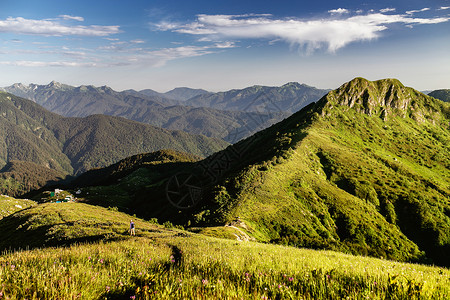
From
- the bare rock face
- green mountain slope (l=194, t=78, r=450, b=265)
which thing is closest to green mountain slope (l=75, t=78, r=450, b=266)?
green mountain slope (l=194, t=78, r=450, b=265)

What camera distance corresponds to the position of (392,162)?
11231 centimetres

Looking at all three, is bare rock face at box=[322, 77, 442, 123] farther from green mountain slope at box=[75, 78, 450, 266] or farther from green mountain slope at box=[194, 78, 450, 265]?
green mountain slope at box=[75, 78, 450, 266]

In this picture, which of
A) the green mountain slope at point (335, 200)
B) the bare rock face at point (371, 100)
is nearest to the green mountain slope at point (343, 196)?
the green mountain slope at point (335, 200)

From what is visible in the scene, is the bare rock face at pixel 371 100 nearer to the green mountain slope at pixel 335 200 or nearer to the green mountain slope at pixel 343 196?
the green mountain slope at pixel 343 196

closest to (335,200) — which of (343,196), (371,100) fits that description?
(343,196)

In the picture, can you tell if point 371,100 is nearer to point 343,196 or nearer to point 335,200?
point 343,196

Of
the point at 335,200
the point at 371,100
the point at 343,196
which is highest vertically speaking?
the point at 371,100

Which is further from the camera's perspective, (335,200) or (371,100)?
(371,100)

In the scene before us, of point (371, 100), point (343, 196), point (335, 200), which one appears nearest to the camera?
point (335, 200)

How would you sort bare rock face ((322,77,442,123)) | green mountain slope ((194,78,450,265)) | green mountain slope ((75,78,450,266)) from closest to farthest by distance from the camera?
green mountain slope ((75,78,450,266))
green mountain slope ((194,78,450,265))
bare rock face ((322,77,442,123))

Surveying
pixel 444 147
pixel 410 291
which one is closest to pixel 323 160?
pixel 410 291

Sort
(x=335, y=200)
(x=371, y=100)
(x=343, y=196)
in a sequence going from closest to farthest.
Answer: (x=335, y=200) < (x=343, y=196) < (x=371, y=100)

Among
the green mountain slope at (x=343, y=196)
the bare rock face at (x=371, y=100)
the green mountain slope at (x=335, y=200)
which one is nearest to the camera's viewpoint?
the green mountain slope at (x=335, y=200)

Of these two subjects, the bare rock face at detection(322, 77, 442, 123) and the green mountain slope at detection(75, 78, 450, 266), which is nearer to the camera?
the green mountain slope at detection(75, 78, 450, 266)
